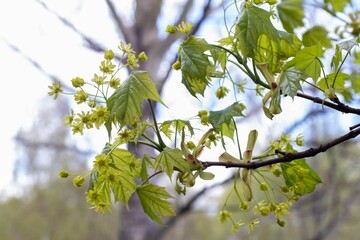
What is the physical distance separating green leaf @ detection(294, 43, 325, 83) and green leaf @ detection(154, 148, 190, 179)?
5.3 inches

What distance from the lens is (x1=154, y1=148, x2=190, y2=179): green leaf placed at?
0.41 m

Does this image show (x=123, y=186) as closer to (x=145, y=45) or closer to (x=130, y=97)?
(x=130, y=97)

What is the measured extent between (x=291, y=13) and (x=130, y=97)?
374 mm

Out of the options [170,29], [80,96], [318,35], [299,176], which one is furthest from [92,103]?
[318,35]

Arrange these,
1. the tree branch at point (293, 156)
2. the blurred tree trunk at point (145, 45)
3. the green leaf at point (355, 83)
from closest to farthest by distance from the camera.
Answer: the tree branch at point (293, 156) → the green leaf at point (355, 83) → the blurred tree trunk at point (145, 45)

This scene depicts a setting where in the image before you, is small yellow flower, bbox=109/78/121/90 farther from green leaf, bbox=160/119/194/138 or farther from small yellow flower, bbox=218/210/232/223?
small yellow flower, bbox=218/210/232/223

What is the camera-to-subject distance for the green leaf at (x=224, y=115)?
1.39 feet

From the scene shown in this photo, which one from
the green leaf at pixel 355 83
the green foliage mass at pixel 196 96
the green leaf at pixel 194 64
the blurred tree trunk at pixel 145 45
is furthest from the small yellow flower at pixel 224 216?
the blurred tree trunk at pixel 145 45

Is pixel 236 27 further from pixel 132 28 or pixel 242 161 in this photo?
pixel 132 28

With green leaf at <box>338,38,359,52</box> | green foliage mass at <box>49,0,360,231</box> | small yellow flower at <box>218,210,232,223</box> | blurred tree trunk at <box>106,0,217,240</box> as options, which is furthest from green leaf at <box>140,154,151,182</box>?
blurred tree trunk at <box>106,0,217,240</box>

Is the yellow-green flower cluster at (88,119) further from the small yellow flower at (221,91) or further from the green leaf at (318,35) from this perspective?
the green leaf at (318,35)

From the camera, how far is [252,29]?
16.2 inches

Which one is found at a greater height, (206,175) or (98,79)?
(98,79)

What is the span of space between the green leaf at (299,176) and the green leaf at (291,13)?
251 millimetres
